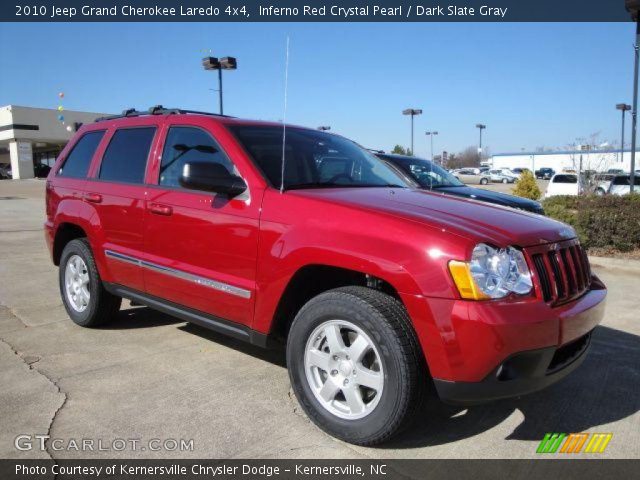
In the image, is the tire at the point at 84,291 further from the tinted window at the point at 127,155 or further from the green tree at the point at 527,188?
the green tree at the point at 527,188

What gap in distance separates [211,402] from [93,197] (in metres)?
2.23

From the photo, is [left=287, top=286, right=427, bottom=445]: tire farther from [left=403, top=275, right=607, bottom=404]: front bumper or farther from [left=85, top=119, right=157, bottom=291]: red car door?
[left=85, top=119, right=157, bottom=291]: red car door

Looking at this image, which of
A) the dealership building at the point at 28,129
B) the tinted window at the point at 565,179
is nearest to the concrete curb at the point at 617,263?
the tinted window at the point at 565,179

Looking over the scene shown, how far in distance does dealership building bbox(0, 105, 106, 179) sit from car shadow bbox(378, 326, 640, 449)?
51476 millimetres

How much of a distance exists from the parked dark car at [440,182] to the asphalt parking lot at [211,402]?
354cm

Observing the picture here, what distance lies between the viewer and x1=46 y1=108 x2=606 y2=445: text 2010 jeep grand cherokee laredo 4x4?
261cm

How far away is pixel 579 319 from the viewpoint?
2.85 meters

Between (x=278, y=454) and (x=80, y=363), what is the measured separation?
2.04 meters

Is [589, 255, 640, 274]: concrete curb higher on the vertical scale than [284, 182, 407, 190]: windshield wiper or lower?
lower

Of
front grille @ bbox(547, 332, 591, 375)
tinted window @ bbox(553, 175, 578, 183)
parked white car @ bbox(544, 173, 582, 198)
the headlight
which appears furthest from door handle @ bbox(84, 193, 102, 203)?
tinted window @ bbox(553, 175, 578, 183)

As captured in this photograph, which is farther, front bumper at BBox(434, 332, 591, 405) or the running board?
the running board

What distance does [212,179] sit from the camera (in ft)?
10.9

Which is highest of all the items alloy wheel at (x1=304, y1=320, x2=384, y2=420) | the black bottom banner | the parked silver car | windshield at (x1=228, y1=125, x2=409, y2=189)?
the parked silver car

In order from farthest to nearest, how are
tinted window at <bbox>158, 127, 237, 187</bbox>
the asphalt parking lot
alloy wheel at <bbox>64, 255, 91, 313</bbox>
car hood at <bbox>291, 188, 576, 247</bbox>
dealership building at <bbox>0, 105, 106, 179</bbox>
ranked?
dealership building at <bbox>0, 105, 106, 179</bbox> → alloy wheel at <bbox>64, 255, 91, 313</bbox> → tinted window at <bbox>158, 127, 237, 187</bbox> → the asphalt parking lot → car hood at <bbox>291, 188, 576, 247</bbox>
